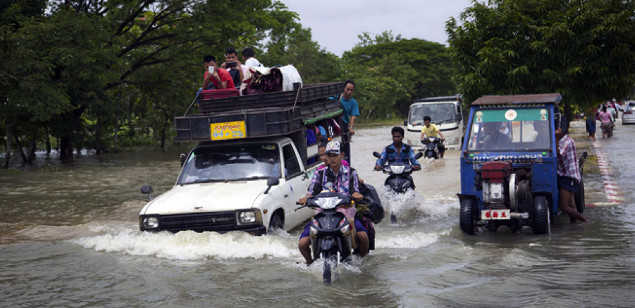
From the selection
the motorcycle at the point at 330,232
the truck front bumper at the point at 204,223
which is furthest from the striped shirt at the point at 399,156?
the motorcycle at the point at 330,232

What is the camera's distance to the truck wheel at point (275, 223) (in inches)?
389

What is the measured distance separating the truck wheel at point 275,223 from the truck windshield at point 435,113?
56.3 feet

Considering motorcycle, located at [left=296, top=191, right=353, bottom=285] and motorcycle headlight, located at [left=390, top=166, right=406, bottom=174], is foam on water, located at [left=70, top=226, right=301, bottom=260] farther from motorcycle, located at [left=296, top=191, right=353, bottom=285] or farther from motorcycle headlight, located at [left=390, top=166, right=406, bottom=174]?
motorcycle headlight, located at [left=390, top=166, right=406, bottom=174]

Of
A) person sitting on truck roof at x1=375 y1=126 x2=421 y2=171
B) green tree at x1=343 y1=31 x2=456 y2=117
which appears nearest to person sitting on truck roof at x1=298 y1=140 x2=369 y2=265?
person sitting on truck roof at x1=375 y1=126 x2=421 y2=171

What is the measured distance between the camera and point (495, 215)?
9758 mm

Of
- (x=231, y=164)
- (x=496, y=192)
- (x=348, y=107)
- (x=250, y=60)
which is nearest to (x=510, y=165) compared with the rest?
(x=496, y=192)

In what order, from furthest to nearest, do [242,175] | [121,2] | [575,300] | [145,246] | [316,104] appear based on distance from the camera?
[121,2] → [316,104] → [242,175] → [145,246] → [575,300]

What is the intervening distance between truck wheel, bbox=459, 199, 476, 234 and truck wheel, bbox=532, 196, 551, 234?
84cm

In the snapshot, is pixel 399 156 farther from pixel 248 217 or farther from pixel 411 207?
pixel 248 217

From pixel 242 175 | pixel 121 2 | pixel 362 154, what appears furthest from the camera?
pixel 362 154

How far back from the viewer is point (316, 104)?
519 inches

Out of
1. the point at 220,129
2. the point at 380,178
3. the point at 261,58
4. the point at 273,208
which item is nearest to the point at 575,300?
the point at 273,208

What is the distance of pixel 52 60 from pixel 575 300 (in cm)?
1997

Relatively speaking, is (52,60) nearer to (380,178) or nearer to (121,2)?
(121,2)
